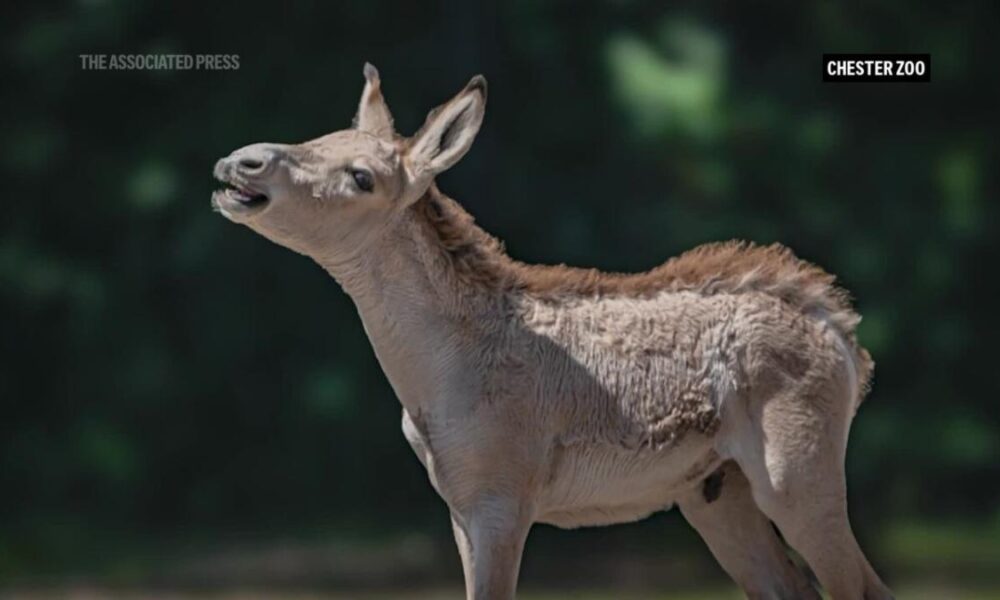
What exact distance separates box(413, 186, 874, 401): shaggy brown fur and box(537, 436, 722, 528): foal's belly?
58cm

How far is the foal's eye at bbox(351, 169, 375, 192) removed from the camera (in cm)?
611

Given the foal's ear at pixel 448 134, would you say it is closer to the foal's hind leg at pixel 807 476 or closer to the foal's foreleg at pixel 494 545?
the foal's foreleg at pixel 494 545

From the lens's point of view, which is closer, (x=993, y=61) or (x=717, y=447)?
(x=717, y=447)

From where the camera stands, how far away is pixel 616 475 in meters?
6.44

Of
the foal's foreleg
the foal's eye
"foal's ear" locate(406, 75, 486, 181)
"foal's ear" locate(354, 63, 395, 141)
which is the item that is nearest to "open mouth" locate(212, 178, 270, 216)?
the foal's eye

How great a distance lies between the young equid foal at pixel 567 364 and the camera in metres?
6.21

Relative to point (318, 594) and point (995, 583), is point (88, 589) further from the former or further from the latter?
point (995, 583)

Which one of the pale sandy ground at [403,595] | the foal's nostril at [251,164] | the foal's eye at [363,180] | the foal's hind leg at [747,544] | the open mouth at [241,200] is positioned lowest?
the pale sandy ground at [403,595]

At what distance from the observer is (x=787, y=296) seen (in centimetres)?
677

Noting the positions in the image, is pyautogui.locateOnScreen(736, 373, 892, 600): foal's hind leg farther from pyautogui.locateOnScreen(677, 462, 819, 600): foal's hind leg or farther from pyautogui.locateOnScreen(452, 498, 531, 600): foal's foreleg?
pyautogui.locateOnScreen(452, 498, 531, 600): foal's foreleg

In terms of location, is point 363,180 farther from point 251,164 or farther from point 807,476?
point 807,476

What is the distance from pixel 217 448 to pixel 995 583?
192 inches

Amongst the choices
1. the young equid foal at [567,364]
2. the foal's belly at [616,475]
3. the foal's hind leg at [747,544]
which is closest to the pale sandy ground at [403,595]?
the foal's hind leg at [747,544]

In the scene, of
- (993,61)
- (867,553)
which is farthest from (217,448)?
(993,61)
